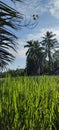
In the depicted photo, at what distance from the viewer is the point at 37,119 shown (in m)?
2.37

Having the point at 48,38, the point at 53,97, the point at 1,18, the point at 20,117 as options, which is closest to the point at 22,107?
the point at 20,117

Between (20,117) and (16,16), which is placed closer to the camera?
(20,117)

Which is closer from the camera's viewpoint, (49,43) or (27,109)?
(27,109)

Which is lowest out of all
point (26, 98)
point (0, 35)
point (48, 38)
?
point (26, 98)

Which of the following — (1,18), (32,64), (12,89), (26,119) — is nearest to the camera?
(26,119)

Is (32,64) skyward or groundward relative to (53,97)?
skyward

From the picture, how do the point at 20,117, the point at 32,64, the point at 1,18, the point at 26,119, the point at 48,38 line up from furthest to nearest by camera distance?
the point at 48,38 → the point at 32,64 → the point at 1,18 → the point at 20,117 → the point at 26,119

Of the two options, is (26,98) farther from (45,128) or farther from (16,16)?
(16,16)

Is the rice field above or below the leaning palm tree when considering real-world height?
below

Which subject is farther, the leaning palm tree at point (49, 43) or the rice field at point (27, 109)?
the leaning palm tree at point (49, 43)

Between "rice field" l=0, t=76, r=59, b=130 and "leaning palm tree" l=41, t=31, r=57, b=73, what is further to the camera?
"leaning palm tree" l=41, t=31, r=57, b=73

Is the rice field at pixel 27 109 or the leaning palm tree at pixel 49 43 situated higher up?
the leaning palm tree at pixel 49 43

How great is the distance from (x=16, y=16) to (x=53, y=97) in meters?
1.45

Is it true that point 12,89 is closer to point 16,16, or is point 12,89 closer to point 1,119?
point 1,119
